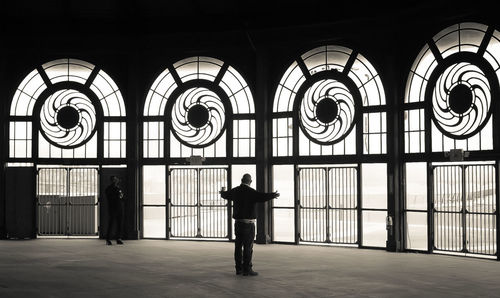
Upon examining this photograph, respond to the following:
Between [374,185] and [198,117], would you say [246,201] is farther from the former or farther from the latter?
[198,117]

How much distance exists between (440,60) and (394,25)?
49.3 inches

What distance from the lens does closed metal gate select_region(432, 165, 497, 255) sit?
1323 centimetres

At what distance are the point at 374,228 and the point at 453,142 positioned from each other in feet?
9.90

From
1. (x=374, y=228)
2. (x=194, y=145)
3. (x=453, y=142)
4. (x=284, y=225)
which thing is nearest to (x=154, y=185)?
(x=194, y=145)

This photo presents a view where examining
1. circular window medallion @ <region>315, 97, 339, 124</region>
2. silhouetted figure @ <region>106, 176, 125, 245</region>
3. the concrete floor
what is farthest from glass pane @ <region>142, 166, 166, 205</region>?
circular window medallion @ <region>315, 97, 339, 124</region>

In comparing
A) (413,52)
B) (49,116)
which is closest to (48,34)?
(49,116)

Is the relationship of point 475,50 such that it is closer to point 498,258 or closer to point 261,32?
point 498,258

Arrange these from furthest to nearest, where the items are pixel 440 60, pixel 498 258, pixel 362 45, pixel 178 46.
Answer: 1. pixel 178 46
2. pixel 362 45
3. pixel 440 60
4. pixel 498 258

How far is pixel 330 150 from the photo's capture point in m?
15.7

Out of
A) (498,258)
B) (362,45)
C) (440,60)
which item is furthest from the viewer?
(362,45)

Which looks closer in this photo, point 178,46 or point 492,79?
point 492,79

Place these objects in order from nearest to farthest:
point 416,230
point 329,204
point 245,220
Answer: point 245,220, point 416,230, point 329,204

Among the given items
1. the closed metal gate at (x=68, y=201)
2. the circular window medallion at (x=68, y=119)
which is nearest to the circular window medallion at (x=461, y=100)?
the circular window medallion at (x=68, y=119)

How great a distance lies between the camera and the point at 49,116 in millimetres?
17297
